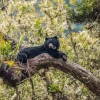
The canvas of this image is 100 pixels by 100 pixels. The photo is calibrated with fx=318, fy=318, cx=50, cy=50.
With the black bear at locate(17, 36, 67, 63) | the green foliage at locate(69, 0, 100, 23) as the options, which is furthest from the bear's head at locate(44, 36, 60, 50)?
the green foliage at locate(69, 0, 100, 23)

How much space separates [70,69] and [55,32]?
373 cm

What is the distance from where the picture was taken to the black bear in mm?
7277

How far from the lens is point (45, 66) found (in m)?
7.30

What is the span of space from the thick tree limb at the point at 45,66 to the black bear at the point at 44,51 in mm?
127

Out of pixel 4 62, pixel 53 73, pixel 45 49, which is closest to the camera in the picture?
pixel 4 62

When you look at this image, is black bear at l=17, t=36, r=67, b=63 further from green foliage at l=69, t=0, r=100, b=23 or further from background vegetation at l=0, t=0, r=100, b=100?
green foliage at l=69, t=0, r=100, b=23

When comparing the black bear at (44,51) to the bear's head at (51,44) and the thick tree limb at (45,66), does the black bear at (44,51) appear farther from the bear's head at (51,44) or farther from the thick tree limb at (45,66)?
the thick tree limb at (45,66)

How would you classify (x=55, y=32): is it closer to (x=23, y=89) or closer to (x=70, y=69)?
(x=23, y=89)

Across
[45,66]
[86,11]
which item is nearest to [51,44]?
[45,66]

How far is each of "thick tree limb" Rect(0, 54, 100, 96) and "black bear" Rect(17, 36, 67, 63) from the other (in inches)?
5.0

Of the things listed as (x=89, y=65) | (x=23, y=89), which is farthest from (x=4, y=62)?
(x=89, y=65)

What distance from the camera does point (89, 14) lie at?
31.9ft

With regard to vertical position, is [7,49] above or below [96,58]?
above

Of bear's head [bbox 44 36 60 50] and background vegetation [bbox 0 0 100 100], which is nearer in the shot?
bear's head [bbox 44 36 60 50]
